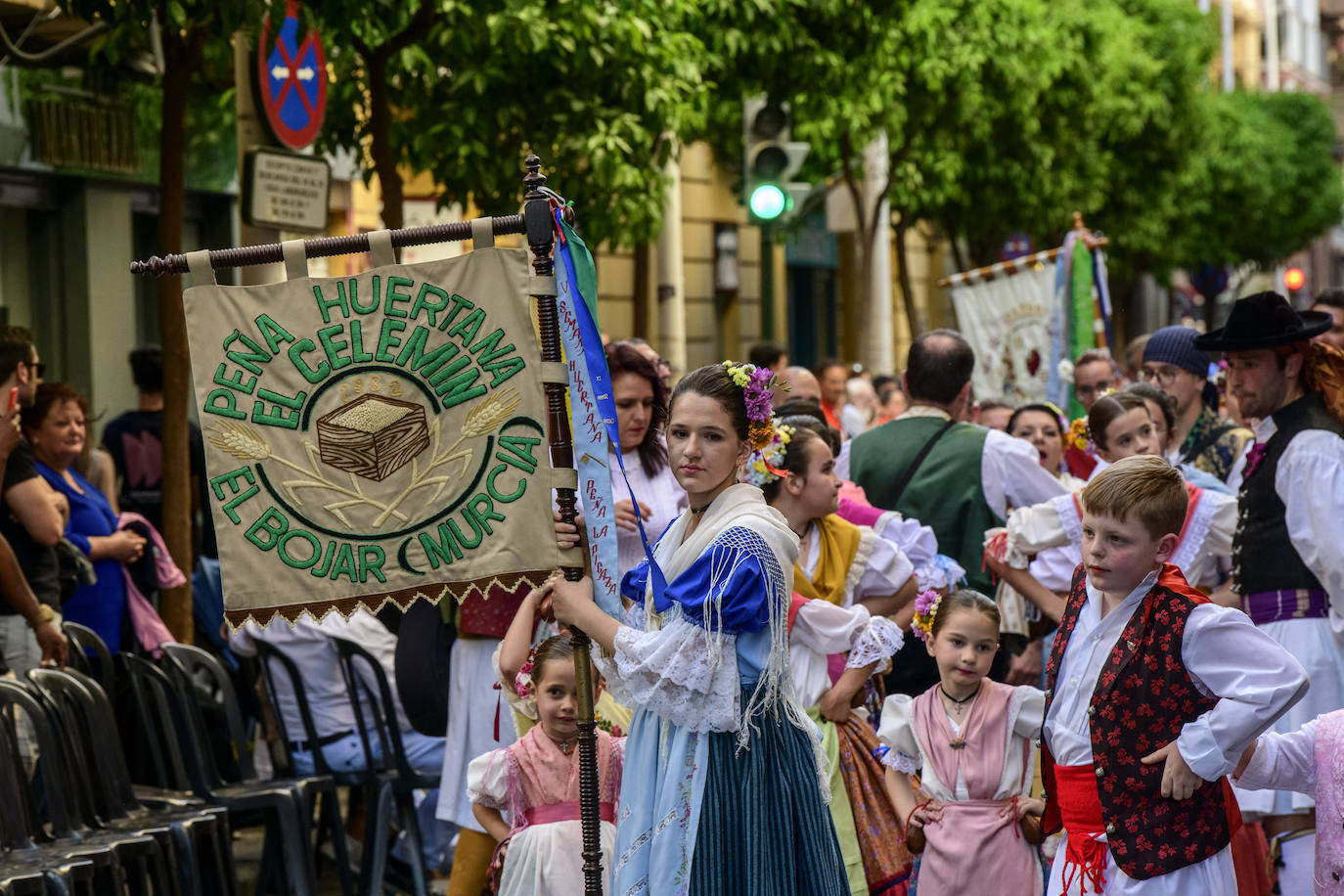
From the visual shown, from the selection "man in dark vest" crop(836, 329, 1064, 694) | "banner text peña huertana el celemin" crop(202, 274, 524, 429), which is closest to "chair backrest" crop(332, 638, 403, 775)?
"man in dark vest" crop(836, 329, 1064, 694)

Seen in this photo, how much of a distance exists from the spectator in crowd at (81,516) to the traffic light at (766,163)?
5.78 metres

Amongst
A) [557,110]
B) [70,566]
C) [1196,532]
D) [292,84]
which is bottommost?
[70,566]

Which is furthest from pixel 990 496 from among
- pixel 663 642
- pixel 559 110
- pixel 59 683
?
pixel 559 110

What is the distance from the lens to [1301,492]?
5980 mm

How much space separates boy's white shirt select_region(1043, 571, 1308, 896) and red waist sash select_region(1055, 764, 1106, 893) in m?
0.03

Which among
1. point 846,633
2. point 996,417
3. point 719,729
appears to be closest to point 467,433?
point 719,729

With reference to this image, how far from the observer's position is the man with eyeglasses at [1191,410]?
26.6ft

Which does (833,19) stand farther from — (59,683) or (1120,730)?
(1120,730)

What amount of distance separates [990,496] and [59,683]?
3.36 m

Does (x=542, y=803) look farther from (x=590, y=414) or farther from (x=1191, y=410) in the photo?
(x=1191, y=410)

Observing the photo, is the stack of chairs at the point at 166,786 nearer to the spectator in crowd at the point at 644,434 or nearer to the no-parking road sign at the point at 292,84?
the spectator in crowd at the point at 644,434

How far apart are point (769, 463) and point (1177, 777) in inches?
69.7

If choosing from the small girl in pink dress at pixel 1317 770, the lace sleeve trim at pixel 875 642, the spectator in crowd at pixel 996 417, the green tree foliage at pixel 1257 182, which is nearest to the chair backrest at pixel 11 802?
the lace sleeve trim at pixel 875 642

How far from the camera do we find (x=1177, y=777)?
4.28m
